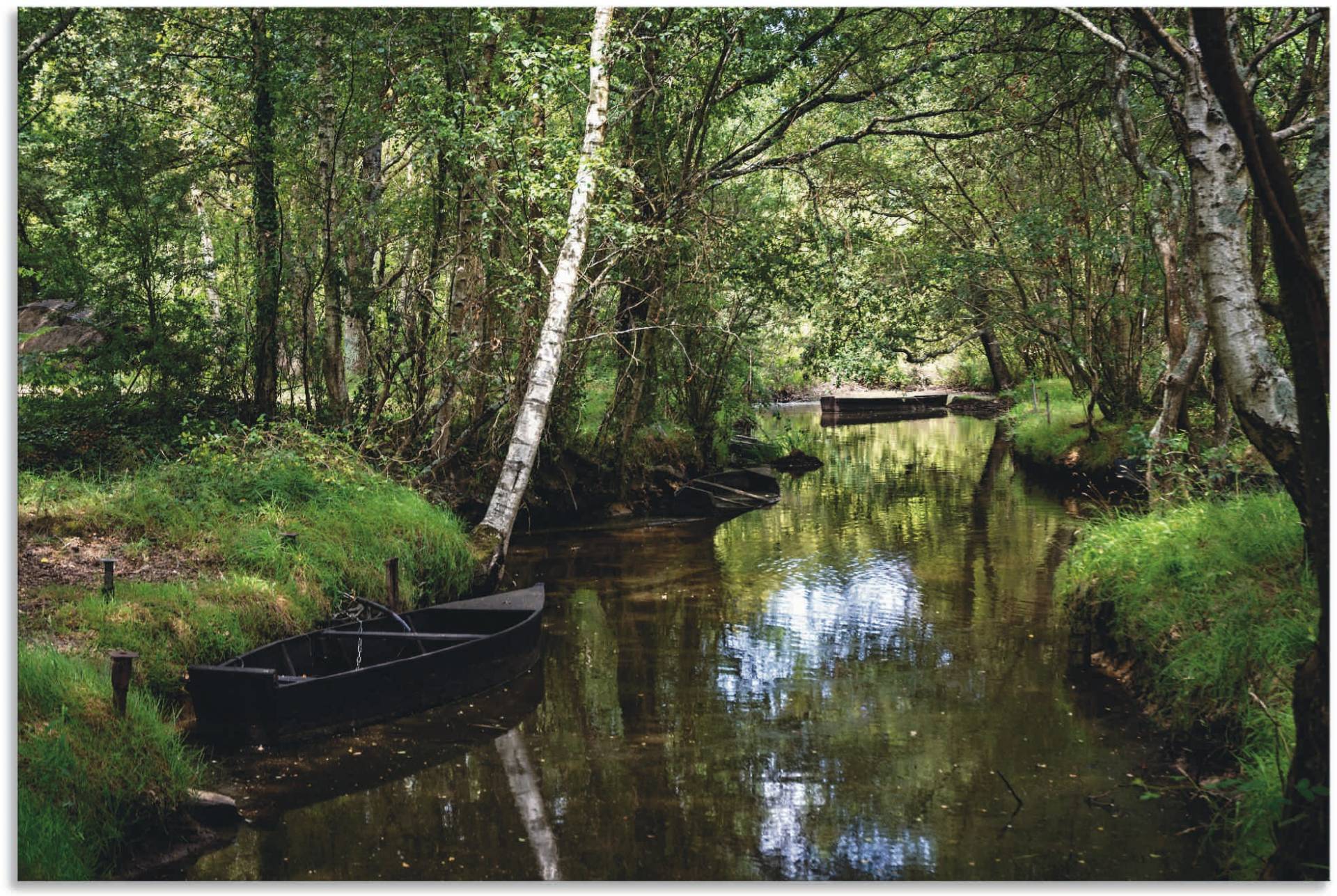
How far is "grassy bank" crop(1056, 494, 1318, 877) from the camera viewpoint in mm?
5055

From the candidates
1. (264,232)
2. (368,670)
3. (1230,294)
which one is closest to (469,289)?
(264,232)

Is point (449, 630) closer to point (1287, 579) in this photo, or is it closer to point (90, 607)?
point (90, 607)

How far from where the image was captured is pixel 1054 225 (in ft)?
48.8

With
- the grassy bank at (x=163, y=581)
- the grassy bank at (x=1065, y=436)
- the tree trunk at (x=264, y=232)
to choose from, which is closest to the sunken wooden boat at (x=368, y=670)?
the grassy bank at (x=163, y=581)

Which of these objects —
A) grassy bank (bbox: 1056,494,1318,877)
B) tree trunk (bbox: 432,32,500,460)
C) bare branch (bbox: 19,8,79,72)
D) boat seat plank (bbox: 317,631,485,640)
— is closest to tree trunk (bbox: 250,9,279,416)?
bare branch (bbox: 19,8,79,72)

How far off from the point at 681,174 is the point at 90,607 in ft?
32.7

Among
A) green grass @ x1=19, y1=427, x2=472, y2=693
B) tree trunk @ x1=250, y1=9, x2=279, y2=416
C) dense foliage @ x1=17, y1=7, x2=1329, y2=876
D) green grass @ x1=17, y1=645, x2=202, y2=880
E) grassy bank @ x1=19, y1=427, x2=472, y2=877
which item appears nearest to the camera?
green grass @ x1=17, y1=645, x2=202, y2=880

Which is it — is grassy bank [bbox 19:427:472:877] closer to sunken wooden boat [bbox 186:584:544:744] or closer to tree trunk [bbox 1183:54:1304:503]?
sunken wooden boat [bbox 186:584:544:744]

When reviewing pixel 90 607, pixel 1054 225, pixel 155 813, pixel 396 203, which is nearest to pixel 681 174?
pixel 396 203

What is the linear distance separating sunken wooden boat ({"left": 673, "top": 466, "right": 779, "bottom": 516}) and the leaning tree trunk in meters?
6.48

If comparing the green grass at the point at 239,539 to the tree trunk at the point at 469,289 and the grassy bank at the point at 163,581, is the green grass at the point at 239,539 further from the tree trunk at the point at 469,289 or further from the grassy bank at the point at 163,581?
the tree trunk at the point at 469,289

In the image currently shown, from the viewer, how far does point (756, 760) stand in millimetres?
6371

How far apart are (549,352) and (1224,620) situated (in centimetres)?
692

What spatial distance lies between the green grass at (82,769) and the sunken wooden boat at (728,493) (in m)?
11.9
